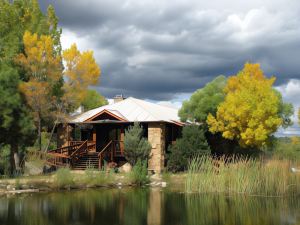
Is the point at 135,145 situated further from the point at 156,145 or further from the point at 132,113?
the point at 132,113

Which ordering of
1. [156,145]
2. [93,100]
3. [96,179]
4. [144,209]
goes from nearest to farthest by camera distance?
[144,209] → [96,179] → [156,145] → [93,100]

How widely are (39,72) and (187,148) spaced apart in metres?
11.0

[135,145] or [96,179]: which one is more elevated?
→ [135,145]

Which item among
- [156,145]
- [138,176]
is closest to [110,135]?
[156,145]

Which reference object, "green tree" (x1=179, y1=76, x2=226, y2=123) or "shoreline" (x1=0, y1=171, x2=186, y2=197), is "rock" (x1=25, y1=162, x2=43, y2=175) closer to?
"shoreline" (x1=0, y1=171, x2=186, y2=197)

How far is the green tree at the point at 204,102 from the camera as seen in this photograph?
96.8 feet

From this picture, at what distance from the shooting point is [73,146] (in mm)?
30438

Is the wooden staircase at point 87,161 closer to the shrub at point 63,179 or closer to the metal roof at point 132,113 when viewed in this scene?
the metal roof at point 132,113

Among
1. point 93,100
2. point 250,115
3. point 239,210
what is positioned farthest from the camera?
point 93,100

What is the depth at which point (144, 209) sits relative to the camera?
1611cm

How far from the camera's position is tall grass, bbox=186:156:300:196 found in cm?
1803

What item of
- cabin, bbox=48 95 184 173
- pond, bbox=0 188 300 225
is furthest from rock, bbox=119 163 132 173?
pond, bbox=0 188 300 225

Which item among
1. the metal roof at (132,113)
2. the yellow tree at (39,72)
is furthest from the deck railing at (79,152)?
the yellow tree at (39,72)

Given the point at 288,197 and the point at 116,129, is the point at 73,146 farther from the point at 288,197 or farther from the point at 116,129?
the point at 288,197
